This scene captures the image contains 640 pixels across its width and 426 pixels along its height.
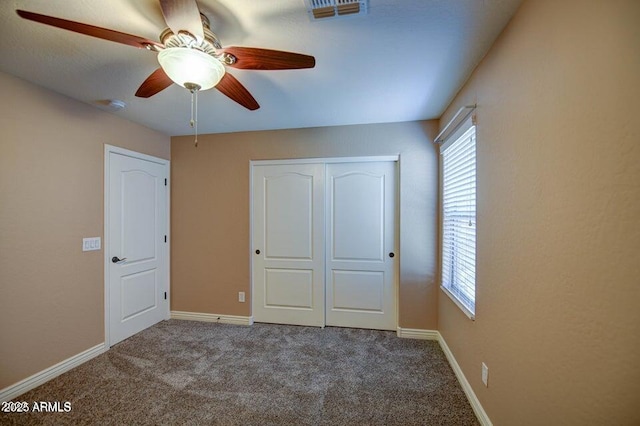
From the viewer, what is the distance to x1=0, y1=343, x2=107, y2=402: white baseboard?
196 centimetres

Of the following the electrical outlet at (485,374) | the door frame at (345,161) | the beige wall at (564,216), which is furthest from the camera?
the door frame at (345,161)

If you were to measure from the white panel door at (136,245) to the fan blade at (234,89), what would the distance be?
6.11 ft

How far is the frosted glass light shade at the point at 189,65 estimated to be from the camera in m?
1.29

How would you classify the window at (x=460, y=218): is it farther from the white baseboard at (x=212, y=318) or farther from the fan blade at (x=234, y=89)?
the white baseboard at (x=212, y=318)

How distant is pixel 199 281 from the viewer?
11.4 ft

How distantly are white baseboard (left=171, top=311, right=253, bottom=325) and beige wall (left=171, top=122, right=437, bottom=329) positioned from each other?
0.06 metres

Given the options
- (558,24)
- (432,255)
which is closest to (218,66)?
(558,24)

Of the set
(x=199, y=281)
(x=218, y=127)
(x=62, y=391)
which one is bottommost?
(x=62, y=391)

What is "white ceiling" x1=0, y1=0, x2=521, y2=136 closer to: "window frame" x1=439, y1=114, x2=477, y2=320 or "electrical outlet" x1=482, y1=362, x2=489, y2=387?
"window frame" x1=439, y1=114, x2=477, y2=320

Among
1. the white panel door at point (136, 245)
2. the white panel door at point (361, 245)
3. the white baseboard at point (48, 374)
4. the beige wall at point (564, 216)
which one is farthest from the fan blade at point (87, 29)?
the white baseboard at point (48, 374)

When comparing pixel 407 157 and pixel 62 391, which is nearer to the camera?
pixel 62 391

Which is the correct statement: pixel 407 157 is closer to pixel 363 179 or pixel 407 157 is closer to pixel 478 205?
pixel 363 179

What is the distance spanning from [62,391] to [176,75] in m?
2.53

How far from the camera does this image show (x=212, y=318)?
11.3ft
